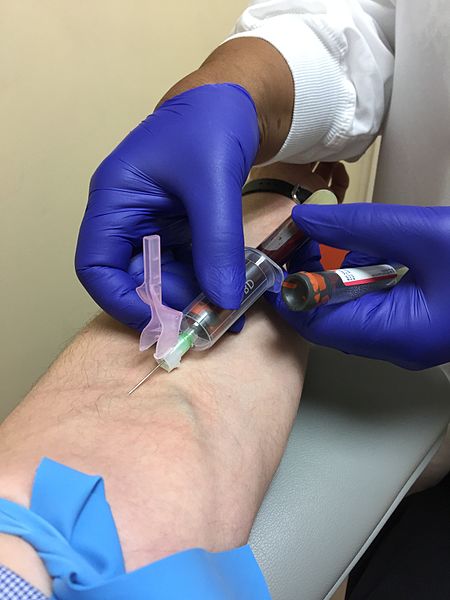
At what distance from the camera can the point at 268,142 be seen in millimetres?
880

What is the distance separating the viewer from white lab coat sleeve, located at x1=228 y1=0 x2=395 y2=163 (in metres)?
0.90

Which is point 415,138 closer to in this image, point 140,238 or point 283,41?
point 283,41

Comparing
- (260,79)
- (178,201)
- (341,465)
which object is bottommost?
(341,465)

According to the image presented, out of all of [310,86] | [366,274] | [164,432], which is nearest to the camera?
[164,432]

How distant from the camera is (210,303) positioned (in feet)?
2.30

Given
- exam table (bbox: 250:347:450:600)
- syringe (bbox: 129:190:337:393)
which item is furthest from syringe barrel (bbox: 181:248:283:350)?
exam table (bbox: 250:347:450:600)

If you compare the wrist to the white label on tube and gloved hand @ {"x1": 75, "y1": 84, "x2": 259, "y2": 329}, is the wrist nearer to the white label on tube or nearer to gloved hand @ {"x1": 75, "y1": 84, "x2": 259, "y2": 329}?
gloved hand @ {"x1": 75, "y1": 84, "x2": 259, "y2": 329}

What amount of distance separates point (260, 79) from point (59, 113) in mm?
651

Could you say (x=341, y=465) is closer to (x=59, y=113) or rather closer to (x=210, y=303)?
(x=210, y=303)

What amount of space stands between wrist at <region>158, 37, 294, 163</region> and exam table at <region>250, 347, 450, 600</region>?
0.39m

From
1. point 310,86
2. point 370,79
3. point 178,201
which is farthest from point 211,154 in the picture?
point 370,79

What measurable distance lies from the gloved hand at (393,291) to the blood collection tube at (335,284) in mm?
17

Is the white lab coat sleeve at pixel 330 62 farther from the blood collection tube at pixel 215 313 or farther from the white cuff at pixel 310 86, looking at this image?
the blood collection tube at pixel 215 313

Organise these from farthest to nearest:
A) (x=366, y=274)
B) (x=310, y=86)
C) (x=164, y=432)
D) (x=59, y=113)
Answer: (x=59, y=113), (x=310, y=86), (x=366, y=274), (x=164, y=432)
